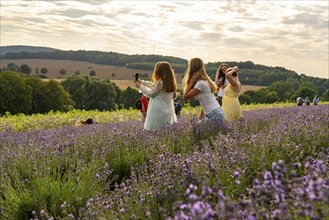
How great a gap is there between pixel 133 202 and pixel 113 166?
1677 mm

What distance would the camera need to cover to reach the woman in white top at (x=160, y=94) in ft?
21.4

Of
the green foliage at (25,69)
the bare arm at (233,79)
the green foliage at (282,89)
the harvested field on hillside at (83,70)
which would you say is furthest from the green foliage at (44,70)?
the bare arm at (233,79)

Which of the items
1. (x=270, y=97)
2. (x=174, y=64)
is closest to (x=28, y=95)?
(x=270, y=97)

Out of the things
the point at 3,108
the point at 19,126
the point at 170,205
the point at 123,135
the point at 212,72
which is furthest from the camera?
the point at 212,72

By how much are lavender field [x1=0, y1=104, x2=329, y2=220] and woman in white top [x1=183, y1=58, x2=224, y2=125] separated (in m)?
0.85

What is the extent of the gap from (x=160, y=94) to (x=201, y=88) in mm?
685

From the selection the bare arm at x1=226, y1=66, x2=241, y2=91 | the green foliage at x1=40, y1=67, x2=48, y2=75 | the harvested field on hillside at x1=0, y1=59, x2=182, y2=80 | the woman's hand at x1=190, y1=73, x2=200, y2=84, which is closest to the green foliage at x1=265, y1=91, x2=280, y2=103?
the harvested field on hillside at x1=0, y1=59, x2=182, y2=80

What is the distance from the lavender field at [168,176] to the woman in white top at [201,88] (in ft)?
2.78

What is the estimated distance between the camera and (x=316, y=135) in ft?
15.0

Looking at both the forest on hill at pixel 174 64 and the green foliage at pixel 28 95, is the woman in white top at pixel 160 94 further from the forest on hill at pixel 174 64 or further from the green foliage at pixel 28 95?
the forest on hill at pixel 174 64

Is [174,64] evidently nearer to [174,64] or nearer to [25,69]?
[174,64]

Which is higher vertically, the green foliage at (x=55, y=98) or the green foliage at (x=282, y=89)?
the green foliage at (x=282, y=89)

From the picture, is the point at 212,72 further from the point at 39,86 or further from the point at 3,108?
the point at 3,108

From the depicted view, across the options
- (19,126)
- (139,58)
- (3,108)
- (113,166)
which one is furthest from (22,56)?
(113,166)
